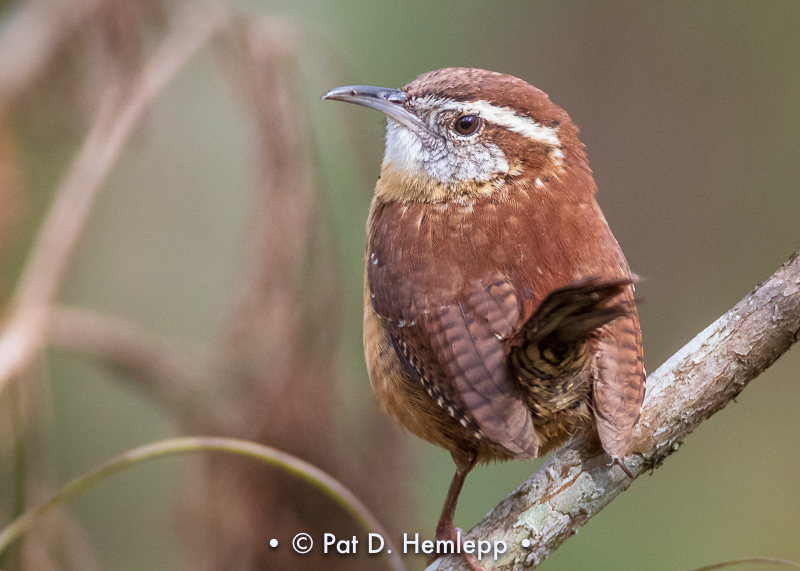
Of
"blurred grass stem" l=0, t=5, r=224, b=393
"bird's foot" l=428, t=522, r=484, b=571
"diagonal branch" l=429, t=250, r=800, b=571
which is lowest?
"bird's foot" l=428, t=522, r=484, b=571

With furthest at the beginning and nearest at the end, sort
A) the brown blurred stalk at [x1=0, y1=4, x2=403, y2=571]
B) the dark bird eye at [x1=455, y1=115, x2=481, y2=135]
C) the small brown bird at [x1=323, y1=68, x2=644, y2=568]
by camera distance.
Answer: the brown blurred stalk at [x1=0, y1=4, x2=403, y2=571]
the dark bird eye at [x1=455, y1=115, x2=481, y2=135]
the small brown bird at [x1=323, y1=68, x2=644, y2=568]

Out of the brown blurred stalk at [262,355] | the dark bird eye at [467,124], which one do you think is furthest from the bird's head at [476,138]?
the brown blurred stalk at [262,355]

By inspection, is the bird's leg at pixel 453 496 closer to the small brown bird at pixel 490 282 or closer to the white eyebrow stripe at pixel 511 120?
the small brown bird at pixel 490 282

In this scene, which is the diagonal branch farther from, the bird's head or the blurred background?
the blurred background

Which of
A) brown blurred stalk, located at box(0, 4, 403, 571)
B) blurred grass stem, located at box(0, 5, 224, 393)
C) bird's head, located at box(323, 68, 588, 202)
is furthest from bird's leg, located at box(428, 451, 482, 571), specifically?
blurred grass stem, located at box(0, 5, 224, 393)

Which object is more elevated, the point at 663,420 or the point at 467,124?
the point at 467,124

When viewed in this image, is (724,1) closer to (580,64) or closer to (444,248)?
(580,64)

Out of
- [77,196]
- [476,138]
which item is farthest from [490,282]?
[77,196]

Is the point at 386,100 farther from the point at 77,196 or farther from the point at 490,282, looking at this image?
the point at 77,196
